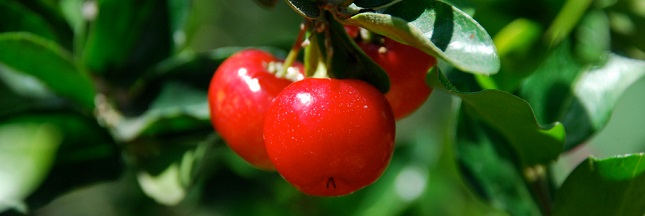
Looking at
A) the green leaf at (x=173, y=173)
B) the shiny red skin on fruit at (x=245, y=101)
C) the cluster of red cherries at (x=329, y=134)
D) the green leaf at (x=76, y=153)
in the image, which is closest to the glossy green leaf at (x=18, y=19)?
the green leaf at (x=76, y=153)

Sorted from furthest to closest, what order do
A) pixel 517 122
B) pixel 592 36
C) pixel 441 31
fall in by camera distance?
pixel 592 36 → pixel 517 122 → pixel 441 31

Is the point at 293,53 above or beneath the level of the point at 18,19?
above

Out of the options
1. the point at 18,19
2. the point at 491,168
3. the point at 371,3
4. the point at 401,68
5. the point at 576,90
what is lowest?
the point at 491,168

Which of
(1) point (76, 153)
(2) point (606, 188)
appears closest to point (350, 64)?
(2) point (606, 188)

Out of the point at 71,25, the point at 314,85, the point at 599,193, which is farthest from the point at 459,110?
the point at 71,25

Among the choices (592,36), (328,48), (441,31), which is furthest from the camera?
(592,36)

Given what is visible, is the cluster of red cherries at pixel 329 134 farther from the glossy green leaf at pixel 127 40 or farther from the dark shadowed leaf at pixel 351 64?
the glossy green leaf at pixel 127 40

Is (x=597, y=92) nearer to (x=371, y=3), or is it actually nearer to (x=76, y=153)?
(x=371, y=3)
